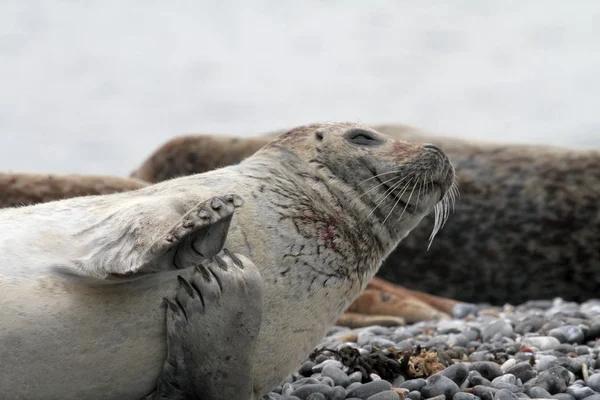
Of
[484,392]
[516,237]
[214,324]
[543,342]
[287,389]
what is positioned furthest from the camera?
[516,237]

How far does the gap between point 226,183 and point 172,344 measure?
71 centimetres

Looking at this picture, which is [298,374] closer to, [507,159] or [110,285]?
[110,285]

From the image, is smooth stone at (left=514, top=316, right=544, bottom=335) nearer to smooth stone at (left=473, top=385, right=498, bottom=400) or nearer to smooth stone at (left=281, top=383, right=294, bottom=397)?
smooth stone at (left=473, top=385, right=498, bottom=400)

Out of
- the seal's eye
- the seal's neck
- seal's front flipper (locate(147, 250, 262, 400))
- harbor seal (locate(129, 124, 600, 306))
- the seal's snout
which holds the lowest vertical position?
harbor seal (locate(129, 124, 600, 306))

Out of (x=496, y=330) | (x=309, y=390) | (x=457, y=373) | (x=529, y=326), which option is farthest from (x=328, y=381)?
(x=529, y=326)

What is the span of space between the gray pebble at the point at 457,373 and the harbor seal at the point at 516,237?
5.12 metres

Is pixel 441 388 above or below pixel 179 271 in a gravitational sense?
below

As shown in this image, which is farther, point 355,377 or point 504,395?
point 355,377

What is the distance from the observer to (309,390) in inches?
129

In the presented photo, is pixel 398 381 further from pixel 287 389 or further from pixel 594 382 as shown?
pixel 594 382

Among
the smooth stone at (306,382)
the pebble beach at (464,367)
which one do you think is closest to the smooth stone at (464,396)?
the pebble beach at (464,367)

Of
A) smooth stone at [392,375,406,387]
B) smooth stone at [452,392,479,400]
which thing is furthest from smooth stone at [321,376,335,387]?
smooth stone at [452,392,479,400]

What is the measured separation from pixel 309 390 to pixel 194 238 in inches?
52.7

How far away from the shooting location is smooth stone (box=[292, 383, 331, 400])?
128 inches
